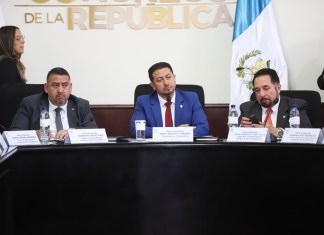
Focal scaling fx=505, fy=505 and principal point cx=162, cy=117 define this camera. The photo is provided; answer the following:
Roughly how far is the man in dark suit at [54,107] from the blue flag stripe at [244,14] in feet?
5.71

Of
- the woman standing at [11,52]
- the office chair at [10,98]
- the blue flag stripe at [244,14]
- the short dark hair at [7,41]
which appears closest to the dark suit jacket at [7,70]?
the woman standing at [11,52]

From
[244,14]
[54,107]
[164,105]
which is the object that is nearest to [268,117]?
[164,105]

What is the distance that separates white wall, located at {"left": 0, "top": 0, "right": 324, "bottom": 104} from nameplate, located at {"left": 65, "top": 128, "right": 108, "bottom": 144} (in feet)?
7.93

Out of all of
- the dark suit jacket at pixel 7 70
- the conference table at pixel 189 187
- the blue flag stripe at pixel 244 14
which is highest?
the blue flag stripe at pixel 244 14

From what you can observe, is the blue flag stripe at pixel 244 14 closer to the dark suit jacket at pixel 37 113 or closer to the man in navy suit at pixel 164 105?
the man in navy suit at pixel 164 105

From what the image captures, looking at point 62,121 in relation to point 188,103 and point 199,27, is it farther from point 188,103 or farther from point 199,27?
point 199,27

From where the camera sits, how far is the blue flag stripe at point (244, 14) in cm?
445

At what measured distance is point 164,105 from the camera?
3.52 m

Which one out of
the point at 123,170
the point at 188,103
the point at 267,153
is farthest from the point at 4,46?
the point at 267,153

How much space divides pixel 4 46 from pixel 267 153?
2.70 m

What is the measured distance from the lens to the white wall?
4672 mm

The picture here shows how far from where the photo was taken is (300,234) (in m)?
2.12

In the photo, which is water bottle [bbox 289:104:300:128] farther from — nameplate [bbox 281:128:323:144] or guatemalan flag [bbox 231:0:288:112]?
guatemalan flag [bbox 231:0:288:112]

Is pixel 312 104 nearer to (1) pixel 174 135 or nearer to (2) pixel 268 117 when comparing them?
(2) pixel 268 117
